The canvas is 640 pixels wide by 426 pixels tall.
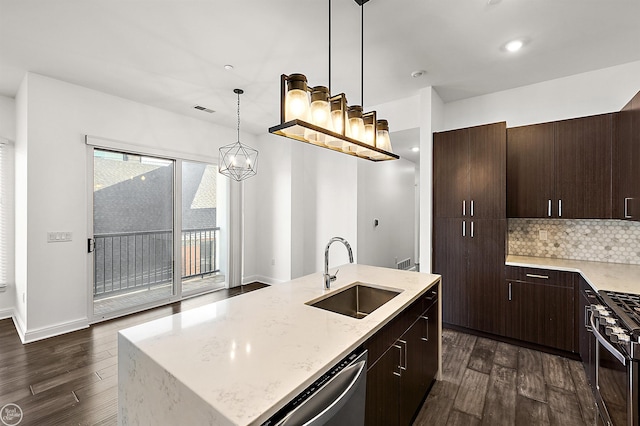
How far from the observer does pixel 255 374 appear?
3.20ft

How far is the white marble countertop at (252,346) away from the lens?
865mm

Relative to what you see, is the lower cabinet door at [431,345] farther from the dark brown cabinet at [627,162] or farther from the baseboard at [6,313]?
the baseboard at [6,313]

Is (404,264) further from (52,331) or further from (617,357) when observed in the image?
(52,331)

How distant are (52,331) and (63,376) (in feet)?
3.65

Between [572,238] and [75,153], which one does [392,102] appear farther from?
[75,153]

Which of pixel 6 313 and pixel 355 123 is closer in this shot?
pixel 355 123

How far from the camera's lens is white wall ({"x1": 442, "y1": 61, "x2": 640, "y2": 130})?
2961 mm

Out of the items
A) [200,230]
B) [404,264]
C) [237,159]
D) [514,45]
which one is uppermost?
[514,45]

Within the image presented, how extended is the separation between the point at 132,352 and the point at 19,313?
366cm

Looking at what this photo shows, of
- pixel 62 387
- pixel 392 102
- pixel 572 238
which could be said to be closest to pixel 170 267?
pixel 62 387

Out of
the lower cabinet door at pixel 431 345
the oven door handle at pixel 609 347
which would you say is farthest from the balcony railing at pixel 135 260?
the oven door handle at pixel 609 347

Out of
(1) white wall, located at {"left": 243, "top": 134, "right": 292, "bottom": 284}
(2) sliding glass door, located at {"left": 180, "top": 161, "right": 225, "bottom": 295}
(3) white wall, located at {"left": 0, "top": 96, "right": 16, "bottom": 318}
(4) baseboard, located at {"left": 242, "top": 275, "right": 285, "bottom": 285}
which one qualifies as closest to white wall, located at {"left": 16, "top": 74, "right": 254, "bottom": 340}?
(3) white wall, located at {"left": 0, "top": 96, "right": 16, "bottom": 318}

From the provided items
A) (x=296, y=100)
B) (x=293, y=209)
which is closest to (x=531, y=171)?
(x=296, y=100)

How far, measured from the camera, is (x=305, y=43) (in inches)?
103
